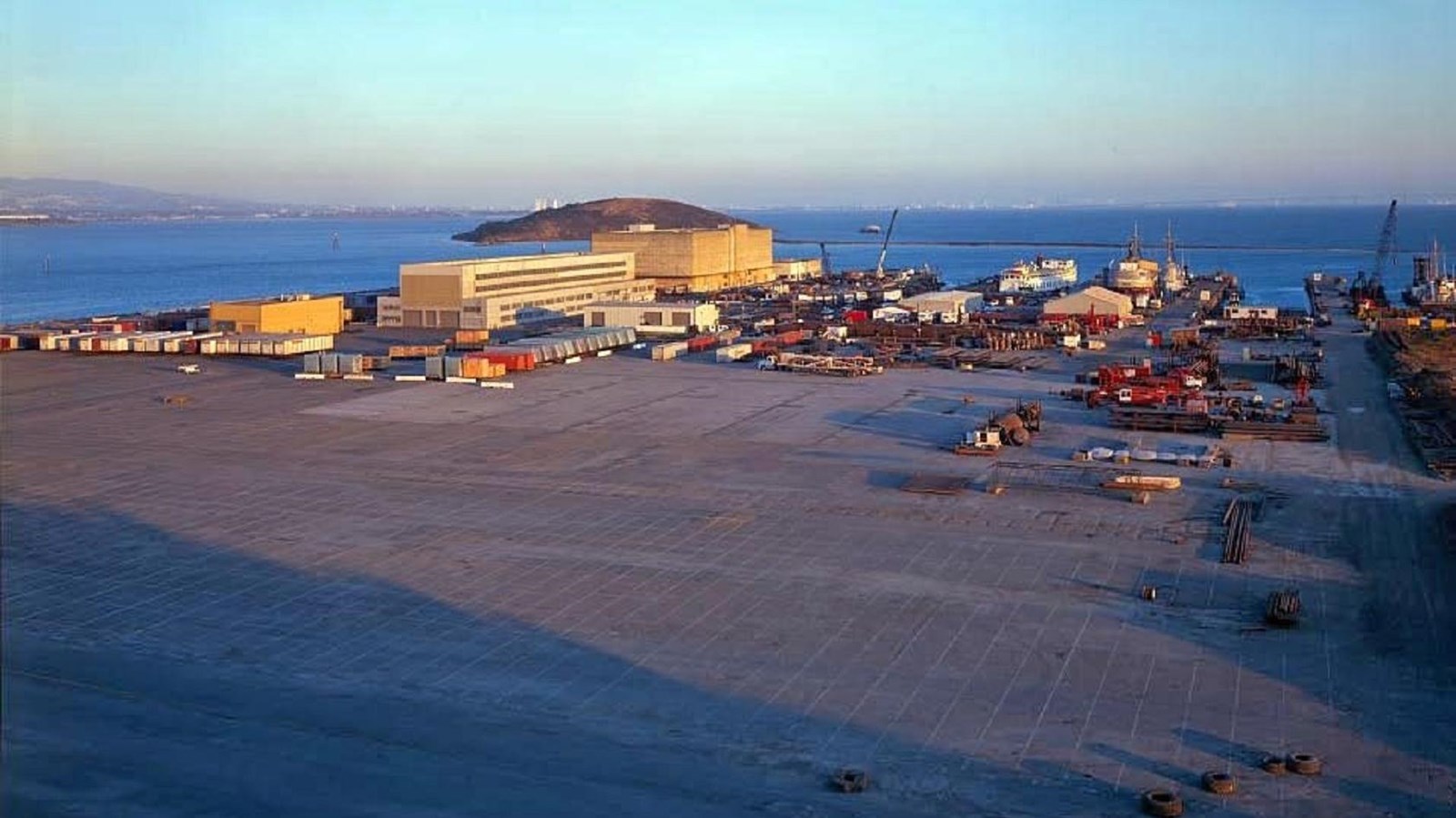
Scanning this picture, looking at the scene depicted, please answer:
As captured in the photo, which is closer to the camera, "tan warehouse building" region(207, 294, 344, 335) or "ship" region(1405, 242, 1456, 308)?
"tan warehouse building" region(207, 294, 344, 335)

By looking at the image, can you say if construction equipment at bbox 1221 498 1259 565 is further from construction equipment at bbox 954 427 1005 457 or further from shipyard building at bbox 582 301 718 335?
shipyard building at bbox 582 301 718 335

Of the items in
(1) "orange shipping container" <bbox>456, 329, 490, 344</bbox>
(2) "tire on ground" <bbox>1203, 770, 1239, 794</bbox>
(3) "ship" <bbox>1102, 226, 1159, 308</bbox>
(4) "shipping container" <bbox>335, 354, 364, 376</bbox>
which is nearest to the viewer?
(2) "tire on ground" <bbox>1203, 770, 1239, 794</bbox>

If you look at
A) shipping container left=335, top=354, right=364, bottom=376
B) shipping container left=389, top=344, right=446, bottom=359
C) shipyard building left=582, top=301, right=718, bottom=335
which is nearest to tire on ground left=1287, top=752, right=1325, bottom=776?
shipping container left=335, top=354, right=364, bottom=376

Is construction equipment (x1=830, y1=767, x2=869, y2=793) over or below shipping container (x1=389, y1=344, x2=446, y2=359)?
below

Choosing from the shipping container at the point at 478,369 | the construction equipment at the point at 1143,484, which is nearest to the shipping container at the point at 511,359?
the shipping container at the point at 478,369

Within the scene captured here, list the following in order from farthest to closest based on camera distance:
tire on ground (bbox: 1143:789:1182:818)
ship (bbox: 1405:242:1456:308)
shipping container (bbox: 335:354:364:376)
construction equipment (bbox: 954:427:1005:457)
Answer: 1. ship (bbox: 1405:242:1456:308)
2. shipping container (bbox: 335:354:364:376)
3. construction equipment (bbox: 954:427:1005:457)
4. tire on ground (bbox: 1143:789:1182:818)

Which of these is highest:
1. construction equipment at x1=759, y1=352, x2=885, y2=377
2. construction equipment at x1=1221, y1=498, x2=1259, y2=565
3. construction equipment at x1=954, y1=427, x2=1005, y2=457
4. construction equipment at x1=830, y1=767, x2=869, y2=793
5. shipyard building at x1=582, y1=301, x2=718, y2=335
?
shipyard building at x1=582, y1=301, x2=718, y2=335

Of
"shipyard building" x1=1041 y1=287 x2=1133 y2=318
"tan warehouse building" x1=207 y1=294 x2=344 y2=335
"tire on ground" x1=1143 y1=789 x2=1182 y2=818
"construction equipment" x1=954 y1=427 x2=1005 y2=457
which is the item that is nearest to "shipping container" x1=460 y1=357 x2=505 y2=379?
"tan warehouse building" x1=207 y1=294 x2=344 y2=335
